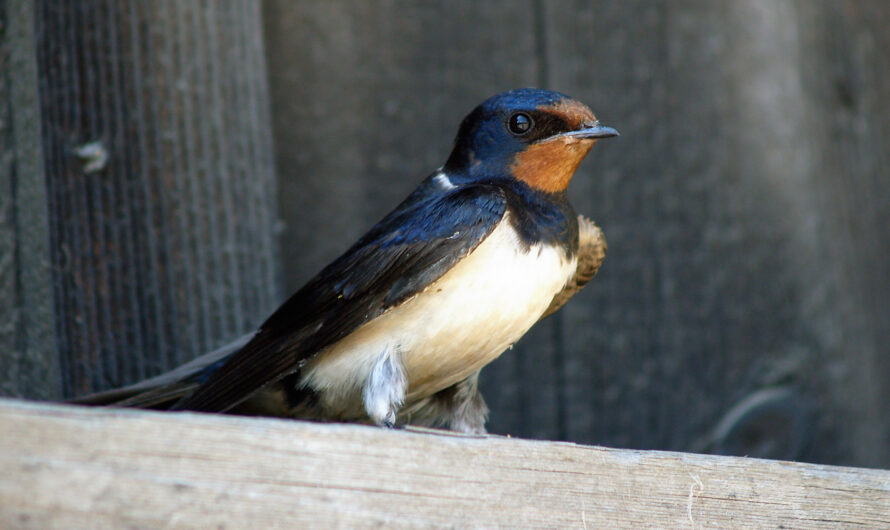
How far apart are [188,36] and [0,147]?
1.12 ft

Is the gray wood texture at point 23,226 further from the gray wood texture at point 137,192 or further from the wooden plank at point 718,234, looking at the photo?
the wooden plank at point 718,234

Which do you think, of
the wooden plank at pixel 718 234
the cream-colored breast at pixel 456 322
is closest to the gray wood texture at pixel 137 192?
the cream-colored breast at pixel 456 322

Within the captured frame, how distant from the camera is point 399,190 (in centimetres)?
212

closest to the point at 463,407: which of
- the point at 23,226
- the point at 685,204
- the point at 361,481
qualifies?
the point at 685,204

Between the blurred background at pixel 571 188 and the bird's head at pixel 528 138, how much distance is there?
88 mm

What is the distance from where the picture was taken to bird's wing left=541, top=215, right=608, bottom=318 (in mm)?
2150

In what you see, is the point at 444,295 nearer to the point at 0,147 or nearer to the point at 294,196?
the point at 294,196

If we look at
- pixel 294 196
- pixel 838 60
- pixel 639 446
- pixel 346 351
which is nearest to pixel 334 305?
pixel 346 351

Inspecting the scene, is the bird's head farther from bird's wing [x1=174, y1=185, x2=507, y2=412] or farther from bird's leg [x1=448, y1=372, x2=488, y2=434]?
bird's leg [x1=448, y1=372, x2=488, y2=434]

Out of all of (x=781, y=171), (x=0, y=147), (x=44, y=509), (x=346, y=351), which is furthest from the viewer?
(x=781, y=171)

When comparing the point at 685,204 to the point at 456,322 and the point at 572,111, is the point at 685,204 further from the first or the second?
the point at 456,322

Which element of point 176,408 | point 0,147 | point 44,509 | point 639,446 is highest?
point 0,147

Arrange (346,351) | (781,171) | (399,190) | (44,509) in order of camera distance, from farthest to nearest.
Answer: (781,171)
(399,190)
(346,351)
(44,509)

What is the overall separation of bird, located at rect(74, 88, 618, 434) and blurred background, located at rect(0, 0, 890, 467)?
8 cm
